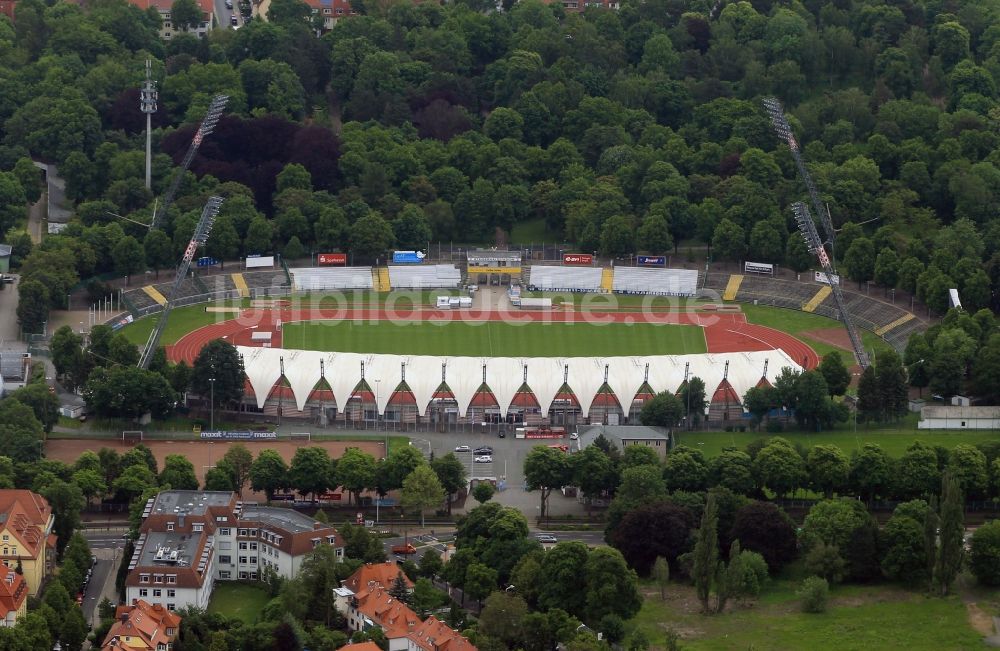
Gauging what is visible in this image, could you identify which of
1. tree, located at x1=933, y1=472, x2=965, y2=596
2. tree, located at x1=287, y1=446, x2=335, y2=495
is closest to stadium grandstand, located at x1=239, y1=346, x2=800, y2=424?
tree, located at x1=287, y1=446, x2=335, y2=495

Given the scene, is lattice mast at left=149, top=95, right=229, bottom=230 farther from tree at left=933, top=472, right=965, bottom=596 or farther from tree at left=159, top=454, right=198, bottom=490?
tree at left=933, top=472, right=965, bottom=596

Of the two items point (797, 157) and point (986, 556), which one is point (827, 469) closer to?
point (986, 556)

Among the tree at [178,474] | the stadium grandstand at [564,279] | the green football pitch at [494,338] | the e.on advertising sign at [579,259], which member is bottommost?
the tree at [178,474]

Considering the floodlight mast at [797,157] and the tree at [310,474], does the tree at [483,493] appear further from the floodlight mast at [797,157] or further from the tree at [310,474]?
the floodlight mast at [797,157]

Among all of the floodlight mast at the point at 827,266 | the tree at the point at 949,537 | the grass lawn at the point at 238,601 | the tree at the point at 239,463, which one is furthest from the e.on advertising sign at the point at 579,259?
the grass lawn at the point at 238,601

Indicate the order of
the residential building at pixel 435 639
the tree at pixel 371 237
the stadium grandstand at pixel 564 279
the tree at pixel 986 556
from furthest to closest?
the tree at pixel 371 237 < the stadium grandstand at pixel 564 279 < the tree at pixel 986 556 < the residential building at pixel 435 639

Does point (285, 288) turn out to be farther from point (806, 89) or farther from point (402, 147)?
point (806, 89)
